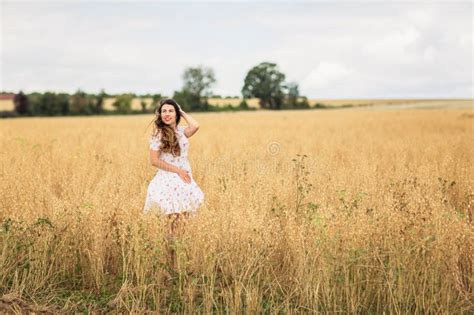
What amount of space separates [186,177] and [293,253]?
4.76 feet

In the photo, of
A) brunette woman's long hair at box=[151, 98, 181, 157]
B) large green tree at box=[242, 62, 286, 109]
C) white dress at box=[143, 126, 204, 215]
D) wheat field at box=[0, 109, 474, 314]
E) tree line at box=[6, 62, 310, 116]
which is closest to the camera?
wheat field at box=[0, 109, 474, 314]

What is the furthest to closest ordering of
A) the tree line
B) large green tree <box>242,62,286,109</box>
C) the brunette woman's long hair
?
large green tree <box>242,62,286,109</box>
the tree line
the brunette woman's long hair

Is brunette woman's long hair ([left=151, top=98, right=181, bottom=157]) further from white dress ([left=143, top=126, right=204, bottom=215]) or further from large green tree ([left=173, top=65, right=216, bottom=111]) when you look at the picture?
large green tree ([left=173, top=65, right=216, bottom=111])

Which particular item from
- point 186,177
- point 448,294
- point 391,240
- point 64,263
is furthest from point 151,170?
point 448,294

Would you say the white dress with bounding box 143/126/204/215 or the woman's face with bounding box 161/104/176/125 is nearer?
the white dress with bounding box 143/126/204/215

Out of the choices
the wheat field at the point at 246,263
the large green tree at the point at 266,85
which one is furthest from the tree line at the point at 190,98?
the wheat field at the point at 246,263

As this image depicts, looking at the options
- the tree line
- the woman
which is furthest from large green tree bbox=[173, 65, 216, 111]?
the woman

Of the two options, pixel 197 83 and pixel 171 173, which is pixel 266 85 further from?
pixel 171 173

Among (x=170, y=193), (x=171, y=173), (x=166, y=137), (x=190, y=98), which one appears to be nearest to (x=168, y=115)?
(x=166, y=137)

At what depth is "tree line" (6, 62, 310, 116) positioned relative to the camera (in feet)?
183

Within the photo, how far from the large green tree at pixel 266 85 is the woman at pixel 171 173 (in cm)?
6837

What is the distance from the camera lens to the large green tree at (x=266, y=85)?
74.2 m

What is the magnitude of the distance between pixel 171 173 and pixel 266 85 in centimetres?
7167

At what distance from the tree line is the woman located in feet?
179
